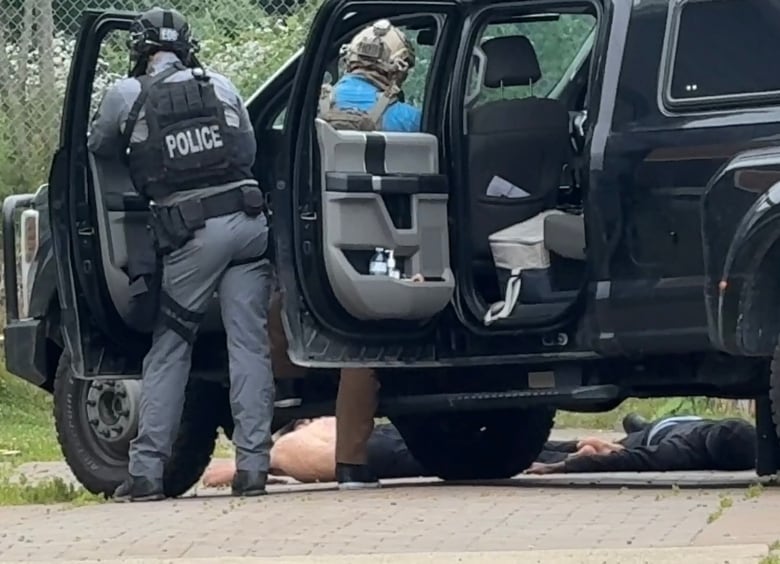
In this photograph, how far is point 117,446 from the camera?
31.3 feet

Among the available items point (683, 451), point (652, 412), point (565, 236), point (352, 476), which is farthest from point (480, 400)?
point (652, 412)

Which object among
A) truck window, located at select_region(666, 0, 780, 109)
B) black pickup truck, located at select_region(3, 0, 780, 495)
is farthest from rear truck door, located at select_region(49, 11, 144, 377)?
truck window, located at select_region(666, 0, 780, 109)

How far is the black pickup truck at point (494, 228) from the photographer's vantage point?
8.09 metres

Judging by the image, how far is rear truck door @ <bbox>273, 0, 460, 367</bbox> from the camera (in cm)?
857

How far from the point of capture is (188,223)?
8.69 m

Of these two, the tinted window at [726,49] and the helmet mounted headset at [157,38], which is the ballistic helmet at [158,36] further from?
the tinted window at [726,49]

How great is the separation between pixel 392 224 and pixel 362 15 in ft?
3.28

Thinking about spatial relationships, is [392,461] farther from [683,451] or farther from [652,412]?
[652,412]

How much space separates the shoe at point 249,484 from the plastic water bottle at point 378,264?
3.01ft

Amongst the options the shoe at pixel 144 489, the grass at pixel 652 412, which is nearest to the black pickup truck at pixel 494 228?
the shoe at pixel 144 489

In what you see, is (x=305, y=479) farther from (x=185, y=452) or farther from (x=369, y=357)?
(x=369, y=357)

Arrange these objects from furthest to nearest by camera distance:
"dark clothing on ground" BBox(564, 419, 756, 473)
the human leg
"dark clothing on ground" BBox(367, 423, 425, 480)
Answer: "dark clothing on ground" BBox(367, 423, 425, 480) → "dark clothing on ground" BBox(564, 419, 756, 473) → the human leg

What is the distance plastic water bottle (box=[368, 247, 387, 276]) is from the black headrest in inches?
34.6

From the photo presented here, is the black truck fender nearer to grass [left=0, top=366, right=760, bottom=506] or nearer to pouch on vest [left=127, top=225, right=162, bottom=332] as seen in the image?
pouch on vest [left=127, top=225, right=162, bottom=332]
